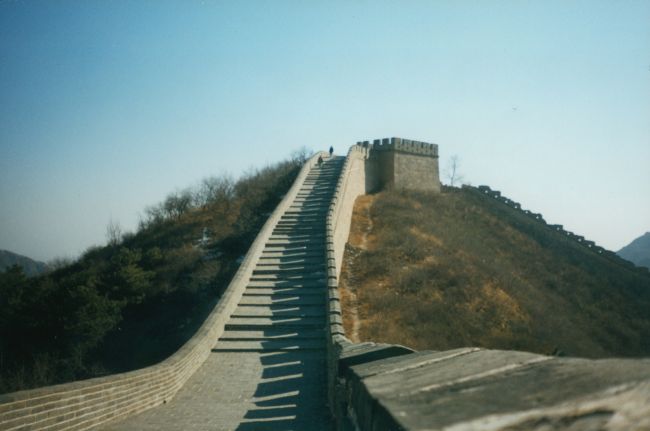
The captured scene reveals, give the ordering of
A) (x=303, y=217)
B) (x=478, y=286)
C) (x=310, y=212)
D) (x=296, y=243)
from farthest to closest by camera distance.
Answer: (x=310, y=212) < (x=303, y=217) < (x=478, y=286) < (x=296, y=243)

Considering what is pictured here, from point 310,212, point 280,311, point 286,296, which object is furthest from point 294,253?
point 310,212

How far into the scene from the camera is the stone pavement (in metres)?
6.55

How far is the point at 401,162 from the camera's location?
31234mm

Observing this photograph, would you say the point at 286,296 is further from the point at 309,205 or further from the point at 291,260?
the point at 309,205

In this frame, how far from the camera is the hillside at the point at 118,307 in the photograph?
14602 mm

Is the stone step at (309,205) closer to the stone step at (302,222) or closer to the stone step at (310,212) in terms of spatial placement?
the stone step at (310,212)

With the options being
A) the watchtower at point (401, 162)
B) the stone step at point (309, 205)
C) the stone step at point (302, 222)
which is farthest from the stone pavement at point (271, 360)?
the watchtower at point (401, 162)

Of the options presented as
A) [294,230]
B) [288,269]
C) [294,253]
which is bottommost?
[288,269]

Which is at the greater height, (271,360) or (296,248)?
(296,248)

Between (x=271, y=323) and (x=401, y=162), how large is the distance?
74.8 ft

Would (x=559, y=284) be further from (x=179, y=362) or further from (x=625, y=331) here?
(x=179, y=362)

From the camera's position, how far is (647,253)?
91.2 m

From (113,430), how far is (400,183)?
27140 mm

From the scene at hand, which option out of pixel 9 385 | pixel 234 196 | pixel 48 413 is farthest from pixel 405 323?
pixel 234 196
